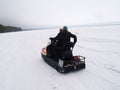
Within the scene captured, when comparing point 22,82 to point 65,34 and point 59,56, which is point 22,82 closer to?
point 59,56

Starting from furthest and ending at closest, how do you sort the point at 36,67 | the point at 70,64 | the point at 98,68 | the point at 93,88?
the point at 36,67
the point at 98,68
the point at 70,64
the point at 93,88

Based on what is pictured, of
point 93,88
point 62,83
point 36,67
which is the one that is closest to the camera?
point 93,88

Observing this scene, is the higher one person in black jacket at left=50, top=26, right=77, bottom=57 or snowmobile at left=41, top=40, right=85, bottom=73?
person in black jacket at left=50, top=26, right=77, bottom=57

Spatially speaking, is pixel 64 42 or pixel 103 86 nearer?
pixel 103 86

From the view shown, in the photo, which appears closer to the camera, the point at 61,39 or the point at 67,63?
the point at 67,63

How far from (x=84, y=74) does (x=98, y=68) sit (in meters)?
0.66

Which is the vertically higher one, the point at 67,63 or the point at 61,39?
the point at 61,39

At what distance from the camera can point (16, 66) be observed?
459cm

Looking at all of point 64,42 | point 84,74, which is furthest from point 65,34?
point 84,74

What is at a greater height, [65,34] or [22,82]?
[65,34]

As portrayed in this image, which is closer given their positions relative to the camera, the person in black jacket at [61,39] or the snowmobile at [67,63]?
the snowmobile at [67,63]

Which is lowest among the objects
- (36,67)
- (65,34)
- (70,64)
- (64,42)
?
(36,67)

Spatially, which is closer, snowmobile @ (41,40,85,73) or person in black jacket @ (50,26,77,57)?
snowmobile @ (41,40,85,73)

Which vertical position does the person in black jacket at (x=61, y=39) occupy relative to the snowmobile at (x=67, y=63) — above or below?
above
